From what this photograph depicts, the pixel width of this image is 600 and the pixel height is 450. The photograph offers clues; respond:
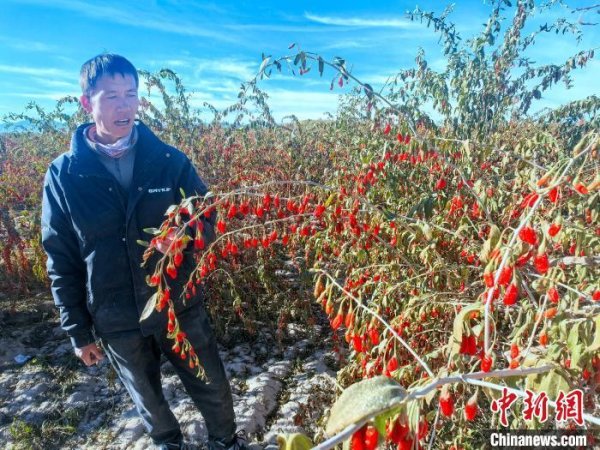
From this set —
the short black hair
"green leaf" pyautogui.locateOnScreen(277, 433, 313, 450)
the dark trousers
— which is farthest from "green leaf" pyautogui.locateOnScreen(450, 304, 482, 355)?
the short black hair

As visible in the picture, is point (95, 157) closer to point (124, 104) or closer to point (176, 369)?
point (124, 104)

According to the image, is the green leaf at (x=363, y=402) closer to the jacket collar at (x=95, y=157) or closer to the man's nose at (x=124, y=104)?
the jacket collar at (x=95, y=157)

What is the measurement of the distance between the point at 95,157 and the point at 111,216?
30 cm

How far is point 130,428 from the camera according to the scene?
8.75 ft

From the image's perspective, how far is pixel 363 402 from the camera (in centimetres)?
62

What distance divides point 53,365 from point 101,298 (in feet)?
5.74

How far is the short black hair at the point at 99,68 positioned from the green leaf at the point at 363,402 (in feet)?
6.16

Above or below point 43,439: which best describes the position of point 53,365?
above

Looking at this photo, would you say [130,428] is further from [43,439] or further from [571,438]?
[571,438]

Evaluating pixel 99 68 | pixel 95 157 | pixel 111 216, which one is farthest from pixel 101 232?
pixel 99 68

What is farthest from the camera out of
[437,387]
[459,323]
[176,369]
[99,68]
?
[176,369]

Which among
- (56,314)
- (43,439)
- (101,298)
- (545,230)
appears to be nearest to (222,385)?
(101,298)

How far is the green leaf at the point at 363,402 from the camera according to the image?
60cm

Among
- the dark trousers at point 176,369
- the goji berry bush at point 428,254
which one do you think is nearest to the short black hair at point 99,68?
the goji berry bush at point 428,254
